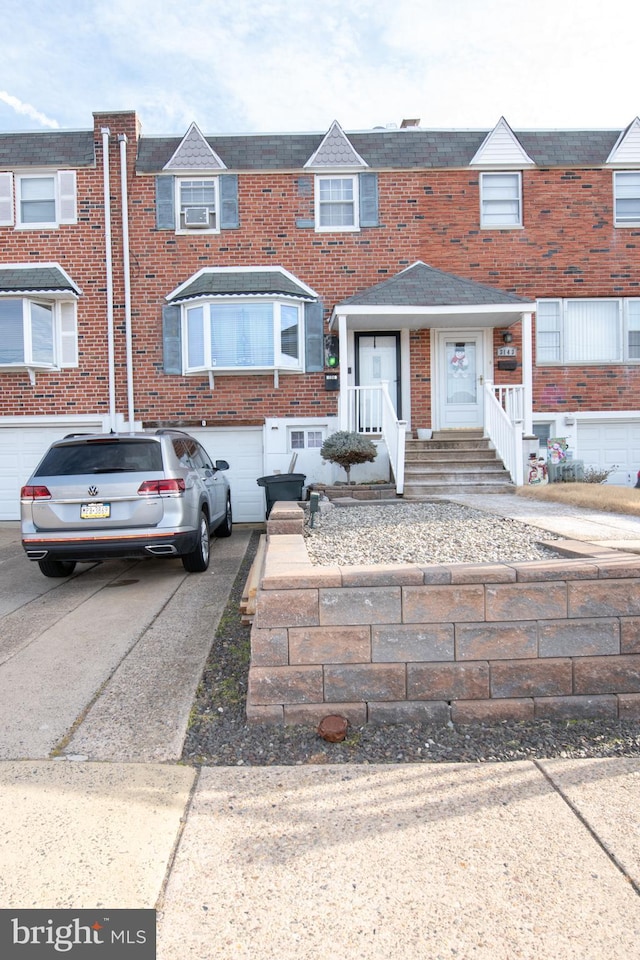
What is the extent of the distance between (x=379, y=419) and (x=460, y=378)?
7.27 ft

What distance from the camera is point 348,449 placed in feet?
33.0

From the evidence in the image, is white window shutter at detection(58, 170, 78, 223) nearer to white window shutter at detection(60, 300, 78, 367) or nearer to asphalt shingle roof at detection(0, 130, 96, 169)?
asphalt shingle roof at detection(0, 130, 96, 169)

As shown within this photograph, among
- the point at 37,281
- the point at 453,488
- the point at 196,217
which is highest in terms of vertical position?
the point at 196,217

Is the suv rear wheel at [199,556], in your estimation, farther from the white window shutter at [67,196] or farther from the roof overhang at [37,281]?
the white window shutter at [67,196]

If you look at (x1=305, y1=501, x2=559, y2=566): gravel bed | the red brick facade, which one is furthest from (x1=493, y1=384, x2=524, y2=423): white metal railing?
(x1=305, y1=501, x2=559, y2=566): gravel bed

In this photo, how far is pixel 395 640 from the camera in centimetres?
326

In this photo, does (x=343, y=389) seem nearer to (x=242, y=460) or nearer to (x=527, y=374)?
(x=242, y=460)

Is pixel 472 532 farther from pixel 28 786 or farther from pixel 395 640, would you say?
pixel 28 786

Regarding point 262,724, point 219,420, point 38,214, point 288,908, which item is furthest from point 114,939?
point 38,214

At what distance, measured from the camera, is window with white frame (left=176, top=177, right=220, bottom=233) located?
12641mm

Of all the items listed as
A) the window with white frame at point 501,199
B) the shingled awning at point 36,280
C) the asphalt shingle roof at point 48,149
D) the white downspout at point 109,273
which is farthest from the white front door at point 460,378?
the asphalt shingle roof at point 48,149

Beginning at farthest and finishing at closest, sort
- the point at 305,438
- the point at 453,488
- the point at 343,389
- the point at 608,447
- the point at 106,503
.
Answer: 1. the point at 608,447
2. the point at 305,438
3. the point at 343,389
4. the point at 453,488
5. the point at 106,503

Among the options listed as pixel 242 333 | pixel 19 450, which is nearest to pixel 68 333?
pixel 19 450

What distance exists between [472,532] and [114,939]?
422 centimetres
